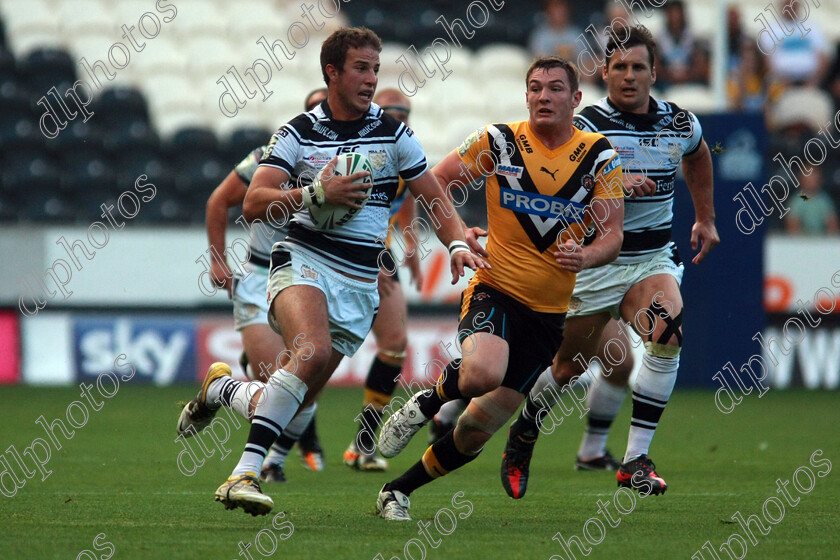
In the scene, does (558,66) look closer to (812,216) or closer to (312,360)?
(312,360)

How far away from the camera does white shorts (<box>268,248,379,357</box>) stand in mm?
5492

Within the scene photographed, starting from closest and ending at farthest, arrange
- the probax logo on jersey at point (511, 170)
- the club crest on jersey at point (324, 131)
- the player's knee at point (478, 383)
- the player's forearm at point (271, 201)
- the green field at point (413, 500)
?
the green field at point (413, 500), the player's forearm at point (271, 201), the player's knee at point (478, 383), the club crest on jersey at point (324, 131), the probax logo on jersey at point (511, 170)

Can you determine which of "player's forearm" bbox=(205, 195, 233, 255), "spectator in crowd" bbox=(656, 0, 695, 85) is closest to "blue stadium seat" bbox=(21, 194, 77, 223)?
"player's forearm" bbox=(205, 195, 233, 255)

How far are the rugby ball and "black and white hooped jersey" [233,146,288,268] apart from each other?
1.72 meters

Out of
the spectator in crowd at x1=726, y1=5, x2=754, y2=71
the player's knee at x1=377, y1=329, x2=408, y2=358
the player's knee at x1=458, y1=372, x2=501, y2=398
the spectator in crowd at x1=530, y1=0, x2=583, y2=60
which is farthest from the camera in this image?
the spectator in crowd at x1=530, y1=0, x2=583, y2=60

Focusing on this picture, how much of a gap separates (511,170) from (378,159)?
2.19 feet

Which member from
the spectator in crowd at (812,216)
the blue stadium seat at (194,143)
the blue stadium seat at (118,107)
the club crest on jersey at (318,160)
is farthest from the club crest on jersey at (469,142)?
the blue stadium seat at (118,107)

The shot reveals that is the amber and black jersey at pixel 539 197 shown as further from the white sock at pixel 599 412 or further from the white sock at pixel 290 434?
the white sock at pixel 599 412

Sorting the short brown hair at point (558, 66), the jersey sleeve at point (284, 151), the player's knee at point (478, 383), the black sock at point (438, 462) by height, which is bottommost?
the black sock at point (438, 462)

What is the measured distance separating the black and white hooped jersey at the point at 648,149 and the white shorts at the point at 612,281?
5 cm

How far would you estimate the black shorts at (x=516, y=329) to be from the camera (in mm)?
5582

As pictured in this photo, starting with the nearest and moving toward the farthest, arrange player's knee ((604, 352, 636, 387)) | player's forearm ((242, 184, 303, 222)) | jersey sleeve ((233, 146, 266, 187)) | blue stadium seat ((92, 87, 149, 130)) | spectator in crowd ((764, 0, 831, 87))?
player's forearm ((242, 184, 303, 222)) < jersey sleeve ((233, 146, 266, 187)) < player's knee ((604, 352, 636, 387)) < blue stadium seat ((92, 87, 149, 130)) < spectator in crowd ((764, 0, 831, 87))

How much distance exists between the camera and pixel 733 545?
4.83 m

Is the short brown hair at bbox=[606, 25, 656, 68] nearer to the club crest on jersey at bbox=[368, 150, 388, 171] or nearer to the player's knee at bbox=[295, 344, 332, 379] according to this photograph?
the club crest on jersey at bbox=[368, 150, 388, 171]
